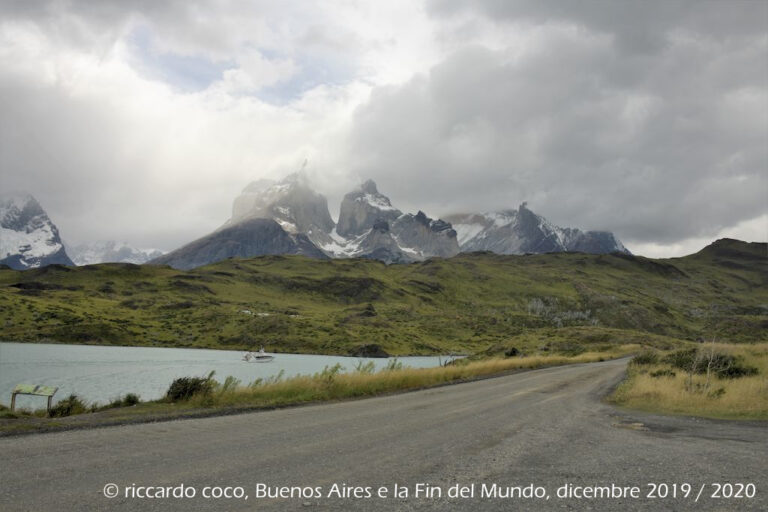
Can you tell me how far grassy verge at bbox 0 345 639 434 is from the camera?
15883 mm

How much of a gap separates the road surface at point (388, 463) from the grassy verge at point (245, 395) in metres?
1.58

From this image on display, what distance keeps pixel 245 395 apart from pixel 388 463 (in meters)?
13.7

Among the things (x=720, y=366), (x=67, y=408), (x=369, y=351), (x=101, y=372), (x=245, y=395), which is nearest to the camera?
(x=67, y=408)

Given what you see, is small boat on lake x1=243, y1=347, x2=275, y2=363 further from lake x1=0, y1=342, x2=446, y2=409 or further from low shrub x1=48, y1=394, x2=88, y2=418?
low shrub x1=48, y1=394, x2=88, y2=418

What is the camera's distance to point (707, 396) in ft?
77.8

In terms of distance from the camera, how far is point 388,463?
429 inches

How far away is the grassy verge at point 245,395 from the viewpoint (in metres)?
15.9

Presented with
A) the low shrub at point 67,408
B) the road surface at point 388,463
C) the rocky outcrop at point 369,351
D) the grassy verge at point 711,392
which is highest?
the road surface at point 388,463

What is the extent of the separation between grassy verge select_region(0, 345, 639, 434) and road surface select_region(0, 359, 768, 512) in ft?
5.20

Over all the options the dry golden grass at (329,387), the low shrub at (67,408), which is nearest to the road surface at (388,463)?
the dry golden grass at (329,387)

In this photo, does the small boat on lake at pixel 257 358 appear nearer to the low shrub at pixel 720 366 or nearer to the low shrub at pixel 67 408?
the low shrub at pixel 720 366

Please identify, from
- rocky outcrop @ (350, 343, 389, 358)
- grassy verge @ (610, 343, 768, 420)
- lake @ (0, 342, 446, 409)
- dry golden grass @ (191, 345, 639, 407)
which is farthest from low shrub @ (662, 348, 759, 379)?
rocky outcrop @ (350, 343, 389, 358)

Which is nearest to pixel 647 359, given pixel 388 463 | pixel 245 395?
pixel 245 395

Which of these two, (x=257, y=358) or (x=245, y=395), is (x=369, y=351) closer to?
(x=257, y=358)
